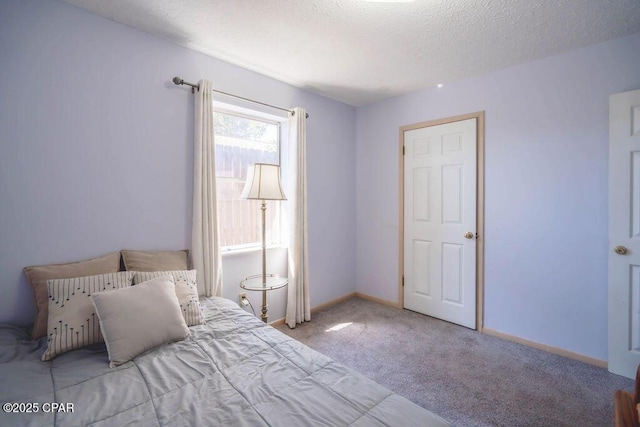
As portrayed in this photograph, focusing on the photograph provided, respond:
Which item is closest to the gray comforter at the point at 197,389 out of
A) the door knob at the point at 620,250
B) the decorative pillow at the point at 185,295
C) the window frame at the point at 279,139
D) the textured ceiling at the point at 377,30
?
the decorative pillow at the point at 185,295

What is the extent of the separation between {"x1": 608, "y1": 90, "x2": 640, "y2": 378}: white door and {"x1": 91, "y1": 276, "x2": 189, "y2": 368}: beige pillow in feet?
9.70

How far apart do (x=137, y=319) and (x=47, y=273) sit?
692mm

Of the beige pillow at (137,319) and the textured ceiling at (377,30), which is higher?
the textured ceiling at (377,30)

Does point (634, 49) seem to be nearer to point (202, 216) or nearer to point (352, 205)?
point (352, 205)

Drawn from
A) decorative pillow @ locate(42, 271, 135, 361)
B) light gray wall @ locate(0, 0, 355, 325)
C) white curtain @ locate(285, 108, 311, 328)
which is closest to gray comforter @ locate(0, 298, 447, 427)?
decorative pillow @ locate(42, 271, 135, 361)

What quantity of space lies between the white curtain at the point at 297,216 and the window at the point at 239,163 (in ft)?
0.83

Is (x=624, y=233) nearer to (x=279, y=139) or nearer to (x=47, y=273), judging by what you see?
(x=279, y=139)

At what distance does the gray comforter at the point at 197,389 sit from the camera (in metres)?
1.01

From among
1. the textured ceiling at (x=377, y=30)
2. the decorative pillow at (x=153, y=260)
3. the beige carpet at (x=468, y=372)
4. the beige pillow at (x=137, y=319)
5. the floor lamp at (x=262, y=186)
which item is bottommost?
the beige carpet at (x=468, y=372)

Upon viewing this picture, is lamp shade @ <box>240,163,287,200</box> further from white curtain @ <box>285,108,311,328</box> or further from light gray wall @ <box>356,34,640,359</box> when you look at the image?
light gray wall @ <box>356,34,640,359</box>

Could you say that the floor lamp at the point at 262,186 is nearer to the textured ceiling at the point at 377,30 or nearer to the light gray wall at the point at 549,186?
the textured ceiling at the point at 377,30

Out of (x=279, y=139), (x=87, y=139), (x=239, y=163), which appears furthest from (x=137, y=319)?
(x=279, y=139)

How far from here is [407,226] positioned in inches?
136

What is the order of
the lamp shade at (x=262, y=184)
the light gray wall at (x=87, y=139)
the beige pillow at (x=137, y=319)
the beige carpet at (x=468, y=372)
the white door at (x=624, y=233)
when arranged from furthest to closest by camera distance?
the lamp shade at (x=262, y=184) < the white door at (x=624, y=233) < the beige carpet at (x=468, y=372) < the light gray wall at (x=87, y=139) < the beige pillow at (x=137, y=319)
